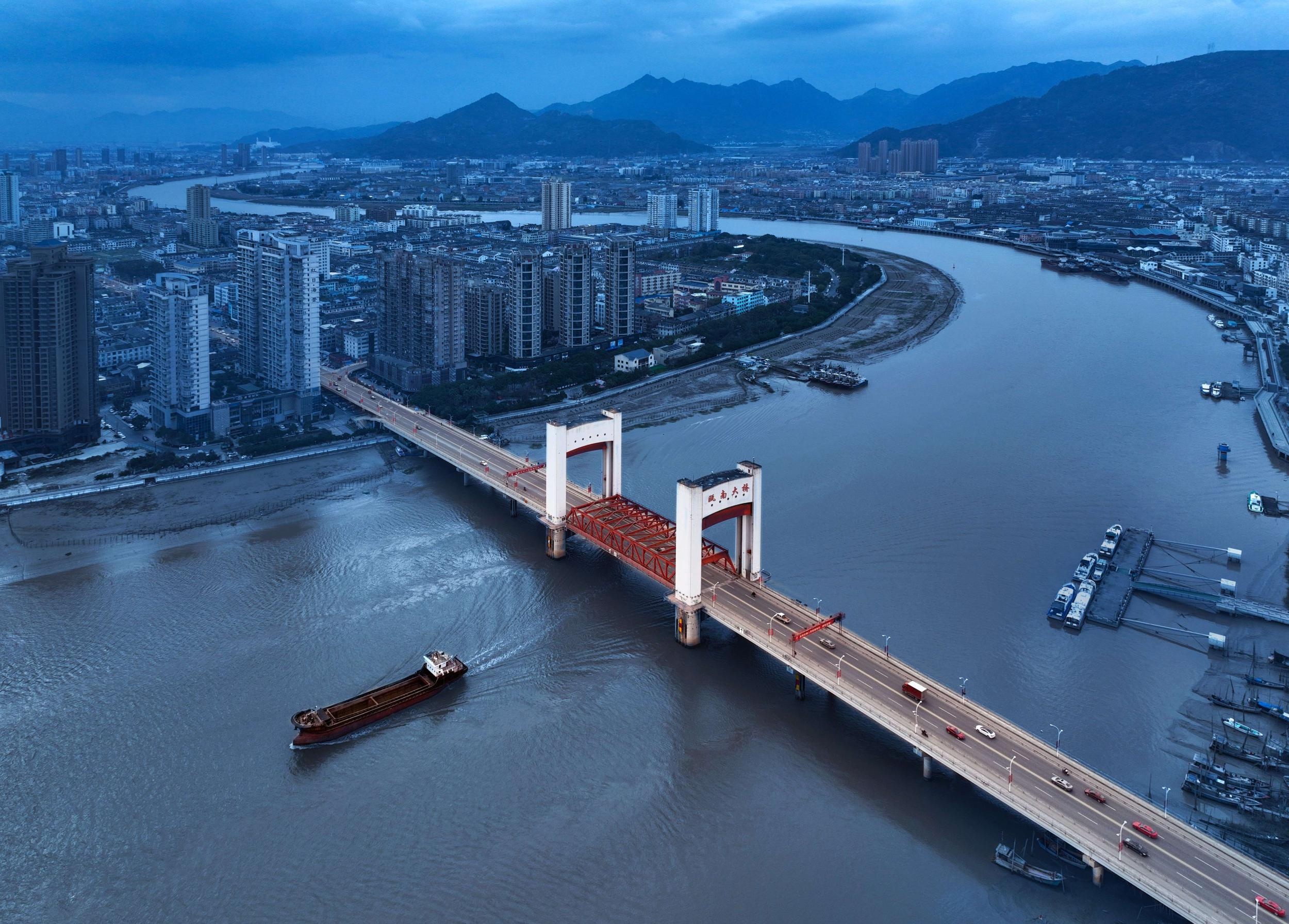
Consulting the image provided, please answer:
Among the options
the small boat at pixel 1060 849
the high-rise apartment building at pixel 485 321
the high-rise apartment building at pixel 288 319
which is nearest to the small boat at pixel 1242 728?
the small boat at pixel 1060 849

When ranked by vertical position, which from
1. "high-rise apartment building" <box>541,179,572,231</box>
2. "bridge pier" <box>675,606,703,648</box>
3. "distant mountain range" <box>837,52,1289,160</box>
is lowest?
"bridge pier" <box>675,606,703,648</box>

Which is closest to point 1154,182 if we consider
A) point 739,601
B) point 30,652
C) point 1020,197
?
point 1020,197

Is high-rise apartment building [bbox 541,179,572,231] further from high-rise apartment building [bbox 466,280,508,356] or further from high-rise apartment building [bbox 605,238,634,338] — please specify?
high-rise apartment building [bbox 466,280,508,356]

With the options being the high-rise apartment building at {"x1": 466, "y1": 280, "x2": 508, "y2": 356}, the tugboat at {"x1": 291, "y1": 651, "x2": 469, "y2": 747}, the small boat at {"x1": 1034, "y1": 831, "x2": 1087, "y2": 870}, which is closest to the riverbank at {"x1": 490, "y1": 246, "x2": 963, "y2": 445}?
the high-rise apartment building at {"x1": 466, "y1": 280, "x2": 508, "y2": 356}

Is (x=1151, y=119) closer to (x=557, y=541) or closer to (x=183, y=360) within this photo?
(x=183, y=360)

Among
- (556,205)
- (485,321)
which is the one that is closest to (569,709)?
(485,321)

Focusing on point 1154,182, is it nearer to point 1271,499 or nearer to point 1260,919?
point 1271,499

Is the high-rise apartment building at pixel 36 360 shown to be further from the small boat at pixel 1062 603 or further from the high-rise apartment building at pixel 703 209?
the high-rise apartment building at pixel 703 209
